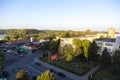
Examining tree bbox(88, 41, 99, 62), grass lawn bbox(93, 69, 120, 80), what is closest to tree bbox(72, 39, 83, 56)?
tree bbox(88, 41, 99, 62)

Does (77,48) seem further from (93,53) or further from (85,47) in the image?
(93,53)

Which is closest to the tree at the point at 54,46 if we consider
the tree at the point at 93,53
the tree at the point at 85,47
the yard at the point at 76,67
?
the yard at the point at 76,67

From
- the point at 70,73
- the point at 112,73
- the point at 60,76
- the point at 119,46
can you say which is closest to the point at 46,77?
the point at 60,76

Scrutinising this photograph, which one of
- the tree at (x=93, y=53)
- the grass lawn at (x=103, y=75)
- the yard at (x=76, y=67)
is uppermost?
the tree at (x=93, y=53)

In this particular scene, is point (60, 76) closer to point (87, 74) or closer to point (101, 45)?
point (87, 74)

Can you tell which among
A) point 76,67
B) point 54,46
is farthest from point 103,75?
point 54,46

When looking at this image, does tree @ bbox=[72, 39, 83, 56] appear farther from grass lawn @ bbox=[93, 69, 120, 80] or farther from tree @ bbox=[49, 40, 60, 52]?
grass lawn @ bbox=[93, 69, 120, 80]

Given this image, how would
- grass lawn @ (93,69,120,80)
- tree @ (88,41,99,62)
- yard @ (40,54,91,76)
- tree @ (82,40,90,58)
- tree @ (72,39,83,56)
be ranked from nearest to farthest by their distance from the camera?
1. grass lawn @ (93,69,120,80)
2. yard @ (40,54,91,76)
3. tree @ (88,41,99,62)
4. tree @ (82,40,90,58)
5. tree @ (72,39,83,56)

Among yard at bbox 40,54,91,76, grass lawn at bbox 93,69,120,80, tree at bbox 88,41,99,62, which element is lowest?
grass lawn at bbox 93,69,120,80

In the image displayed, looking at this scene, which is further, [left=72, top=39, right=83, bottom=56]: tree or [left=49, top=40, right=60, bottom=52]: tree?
[left=49, top=40, right=60, bottom=52]: tree

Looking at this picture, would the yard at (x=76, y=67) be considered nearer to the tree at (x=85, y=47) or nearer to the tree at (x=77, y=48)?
the tree at (x=85, y=47)

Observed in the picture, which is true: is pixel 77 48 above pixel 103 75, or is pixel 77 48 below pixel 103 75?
above
